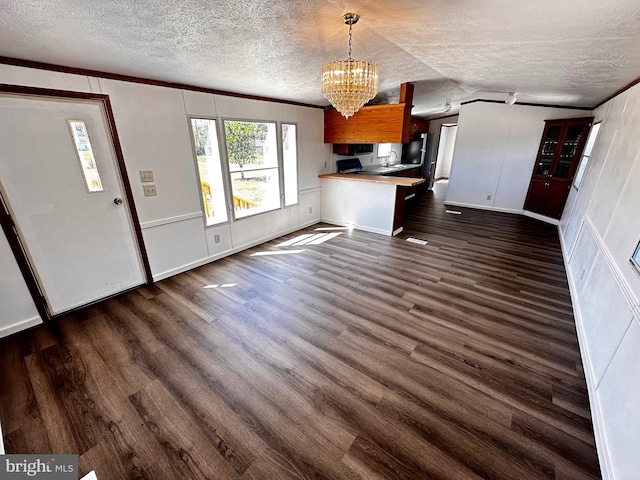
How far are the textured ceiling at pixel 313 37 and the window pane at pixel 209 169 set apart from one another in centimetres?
55

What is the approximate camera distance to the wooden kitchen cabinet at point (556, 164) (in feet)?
16.9

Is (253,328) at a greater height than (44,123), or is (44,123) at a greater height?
(44,123)

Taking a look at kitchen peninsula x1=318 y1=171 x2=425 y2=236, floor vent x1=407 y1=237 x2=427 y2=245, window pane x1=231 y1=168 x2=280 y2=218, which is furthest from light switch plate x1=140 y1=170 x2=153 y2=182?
floor vent x1=407 y1=237 x2=427 y2=245

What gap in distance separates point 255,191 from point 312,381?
3.20 m

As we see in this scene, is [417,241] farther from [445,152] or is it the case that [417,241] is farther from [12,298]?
[445,152]

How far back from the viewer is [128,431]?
5.19 feet

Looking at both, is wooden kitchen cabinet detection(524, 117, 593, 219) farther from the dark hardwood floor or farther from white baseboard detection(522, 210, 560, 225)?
the dark hardwood floor

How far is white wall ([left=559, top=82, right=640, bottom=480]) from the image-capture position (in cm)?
136

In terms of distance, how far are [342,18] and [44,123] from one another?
2.62 meters

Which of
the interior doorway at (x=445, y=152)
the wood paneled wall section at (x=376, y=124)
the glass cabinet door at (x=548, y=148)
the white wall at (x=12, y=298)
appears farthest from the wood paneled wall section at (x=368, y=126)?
the interior doorway at (x=445, y=152)

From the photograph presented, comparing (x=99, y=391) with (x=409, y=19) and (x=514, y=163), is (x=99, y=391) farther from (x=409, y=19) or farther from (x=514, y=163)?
(x=514, y=163)

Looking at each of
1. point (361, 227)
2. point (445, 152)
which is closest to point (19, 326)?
point (361, 227)

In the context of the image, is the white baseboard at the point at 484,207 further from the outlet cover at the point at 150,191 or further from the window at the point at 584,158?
the outlet cover at the point at 150,191

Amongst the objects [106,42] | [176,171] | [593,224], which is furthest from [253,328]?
[593,224]
